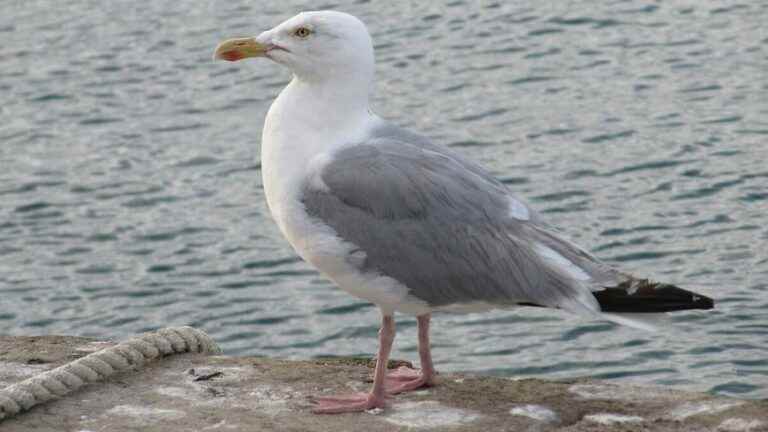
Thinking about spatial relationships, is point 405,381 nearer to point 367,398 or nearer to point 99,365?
point 367,398

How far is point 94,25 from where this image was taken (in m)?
16.1

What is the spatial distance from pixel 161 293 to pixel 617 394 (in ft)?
15.8

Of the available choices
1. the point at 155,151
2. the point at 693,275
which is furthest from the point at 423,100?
the point at 693,275

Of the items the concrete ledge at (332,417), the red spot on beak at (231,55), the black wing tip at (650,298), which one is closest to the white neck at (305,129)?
the red spot on beak at (231,55)

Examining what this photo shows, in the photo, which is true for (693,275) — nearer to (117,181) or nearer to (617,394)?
(617,394)

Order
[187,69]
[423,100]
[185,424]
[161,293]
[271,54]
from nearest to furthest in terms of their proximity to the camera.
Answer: [185,424]
[271,54]
[161,293]
[423,100]
[187,69]

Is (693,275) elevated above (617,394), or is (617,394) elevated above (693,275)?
(617,394)

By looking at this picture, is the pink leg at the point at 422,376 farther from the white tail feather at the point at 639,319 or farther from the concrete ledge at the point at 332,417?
the white tail feather at the point at 639,319

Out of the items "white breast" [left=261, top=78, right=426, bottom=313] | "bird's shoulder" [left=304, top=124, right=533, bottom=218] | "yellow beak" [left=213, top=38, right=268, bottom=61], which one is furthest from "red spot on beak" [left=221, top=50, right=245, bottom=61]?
"bird's shoulder" [left=304, top=124, right=533, bottom=218]

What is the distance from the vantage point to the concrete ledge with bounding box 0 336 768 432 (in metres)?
5.82

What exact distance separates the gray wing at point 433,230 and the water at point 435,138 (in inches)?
119

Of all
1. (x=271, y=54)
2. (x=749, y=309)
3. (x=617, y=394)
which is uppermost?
(x=271, y=54)

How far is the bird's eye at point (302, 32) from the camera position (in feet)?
20.0

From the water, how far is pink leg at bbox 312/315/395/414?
289 centimetres
